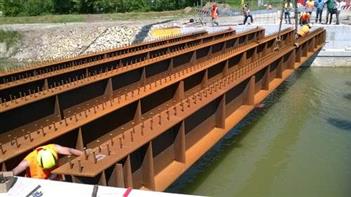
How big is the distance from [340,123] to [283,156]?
9.44 ft

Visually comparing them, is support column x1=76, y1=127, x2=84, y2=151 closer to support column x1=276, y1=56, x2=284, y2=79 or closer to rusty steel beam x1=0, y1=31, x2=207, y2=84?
rusty steel beam x1=0, y1=31, x2=207, y2=84

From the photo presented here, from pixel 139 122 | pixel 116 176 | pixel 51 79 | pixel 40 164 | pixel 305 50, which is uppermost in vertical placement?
pixel 51 79

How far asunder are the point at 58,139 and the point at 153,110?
2.78m

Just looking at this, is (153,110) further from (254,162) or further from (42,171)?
(42,171)

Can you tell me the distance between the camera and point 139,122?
25.2 ft

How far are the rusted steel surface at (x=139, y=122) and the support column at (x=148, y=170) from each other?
0.01m

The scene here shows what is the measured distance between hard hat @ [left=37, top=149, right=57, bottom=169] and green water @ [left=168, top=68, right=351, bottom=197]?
10.4ft

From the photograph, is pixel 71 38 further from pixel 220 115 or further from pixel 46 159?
pixel 46 159

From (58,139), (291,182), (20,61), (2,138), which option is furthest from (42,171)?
(20,61)

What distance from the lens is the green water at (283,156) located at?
7934mm

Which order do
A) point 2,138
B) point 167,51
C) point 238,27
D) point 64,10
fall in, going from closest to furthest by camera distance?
point 2,138, point 167,51, point 238,27, point 64,10

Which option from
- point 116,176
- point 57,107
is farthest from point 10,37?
point 116,176

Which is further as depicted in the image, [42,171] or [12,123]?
[12,123]

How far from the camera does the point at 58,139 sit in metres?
6.01
